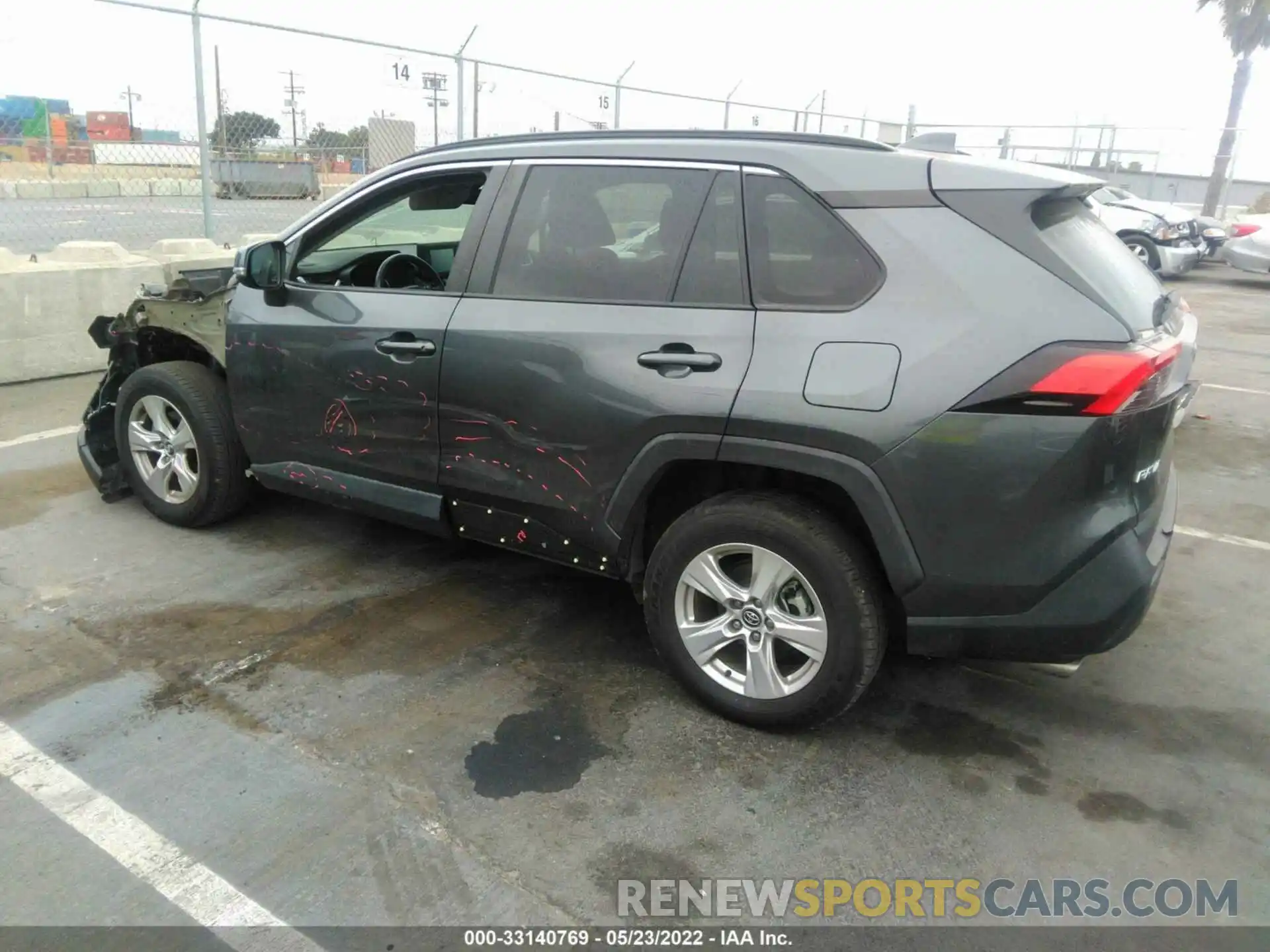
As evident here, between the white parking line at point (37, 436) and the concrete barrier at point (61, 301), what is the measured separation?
1.34m

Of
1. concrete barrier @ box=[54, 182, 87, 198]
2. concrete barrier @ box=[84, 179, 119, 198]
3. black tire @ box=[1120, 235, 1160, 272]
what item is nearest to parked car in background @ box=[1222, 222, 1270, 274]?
black tire @ box=[1120, 235, 1160, 272]

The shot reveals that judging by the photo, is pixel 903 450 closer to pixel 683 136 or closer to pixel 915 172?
pixel 915 172

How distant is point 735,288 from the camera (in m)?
3.04

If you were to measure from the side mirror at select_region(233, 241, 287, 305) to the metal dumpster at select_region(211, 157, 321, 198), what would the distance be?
558cm

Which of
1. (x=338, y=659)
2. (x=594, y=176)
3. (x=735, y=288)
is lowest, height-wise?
(x=338, y=659)

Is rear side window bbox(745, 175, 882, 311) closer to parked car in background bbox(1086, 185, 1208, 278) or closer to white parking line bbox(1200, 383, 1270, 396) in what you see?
white parking line bbox(1200, 383, 1270, 396)

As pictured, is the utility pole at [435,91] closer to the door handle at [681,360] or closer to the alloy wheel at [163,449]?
the alloy wheel at [163,449]

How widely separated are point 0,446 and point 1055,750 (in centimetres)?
588

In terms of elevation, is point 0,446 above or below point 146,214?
below

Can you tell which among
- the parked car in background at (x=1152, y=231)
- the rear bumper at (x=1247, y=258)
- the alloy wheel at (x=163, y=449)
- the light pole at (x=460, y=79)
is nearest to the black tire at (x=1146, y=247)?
the parked car in background at (x=1152, y=231)

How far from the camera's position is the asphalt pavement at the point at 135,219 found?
9344 mm

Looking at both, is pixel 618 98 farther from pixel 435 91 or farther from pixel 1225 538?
pixel 1225 538

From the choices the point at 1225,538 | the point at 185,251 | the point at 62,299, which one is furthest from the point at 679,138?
the point at 185,251

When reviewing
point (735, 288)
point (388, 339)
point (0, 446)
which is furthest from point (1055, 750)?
point (0, 446)
